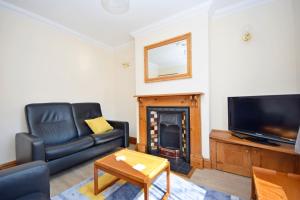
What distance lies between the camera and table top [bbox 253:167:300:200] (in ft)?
3.40

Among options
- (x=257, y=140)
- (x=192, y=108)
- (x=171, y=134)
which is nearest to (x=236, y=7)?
(x=192, y=108)

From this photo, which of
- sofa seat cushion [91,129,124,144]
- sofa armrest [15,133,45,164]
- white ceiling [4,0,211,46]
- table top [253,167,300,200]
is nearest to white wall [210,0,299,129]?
white ceiling [4,0,211,46]

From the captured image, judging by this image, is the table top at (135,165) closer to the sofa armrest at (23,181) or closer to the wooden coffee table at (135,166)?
the wooden coffee table at (135,166)

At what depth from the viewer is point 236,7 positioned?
221 cm

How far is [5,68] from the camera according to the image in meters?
2.13

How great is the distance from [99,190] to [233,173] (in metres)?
1.81

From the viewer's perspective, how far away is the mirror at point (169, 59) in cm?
237

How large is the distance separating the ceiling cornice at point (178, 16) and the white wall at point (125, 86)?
0.64 meters

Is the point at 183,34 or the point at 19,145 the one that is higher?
the point at 183,34

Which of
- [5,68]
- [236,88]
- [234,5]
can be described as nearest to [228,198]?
[236,88]

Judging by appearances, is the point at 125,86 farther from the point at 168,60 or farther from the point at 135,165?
the point at 135,165

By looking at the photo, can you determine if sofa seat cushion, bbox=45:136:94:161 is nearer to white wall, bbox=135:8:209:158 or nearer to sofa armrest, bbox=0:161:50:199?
sofa armrest, bbox=0:161:50:199

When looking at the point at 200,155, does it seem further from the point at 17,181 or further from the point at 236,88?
the point at 17,181

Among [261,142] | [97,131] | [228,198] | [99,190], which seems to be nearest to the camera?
[228,198]
